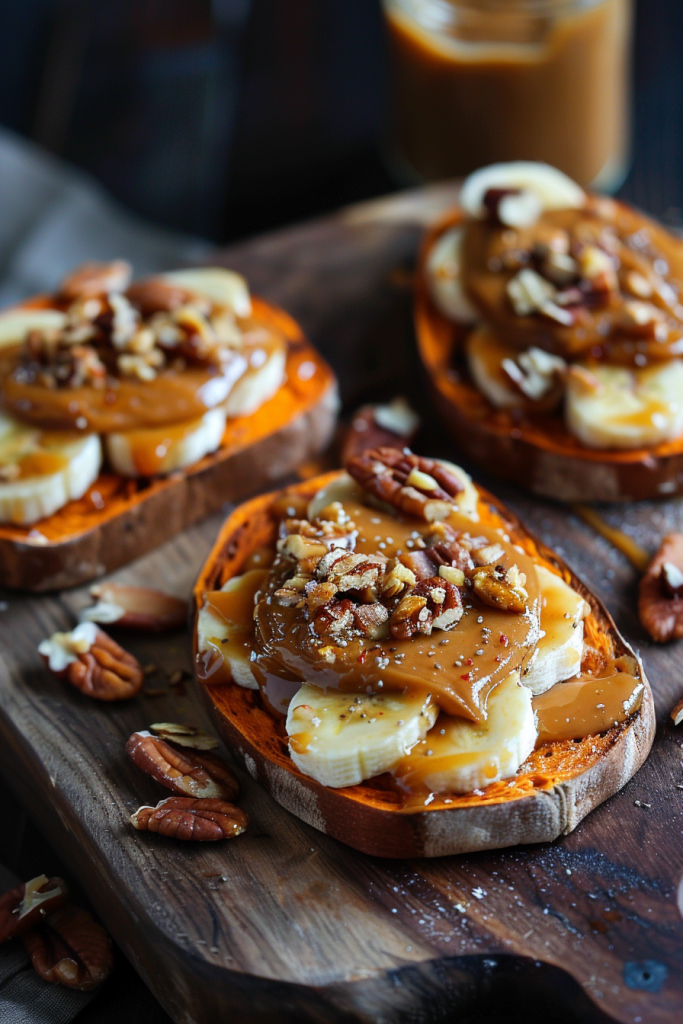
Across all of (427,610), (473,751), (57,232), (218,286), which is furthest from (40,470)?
(57,232)

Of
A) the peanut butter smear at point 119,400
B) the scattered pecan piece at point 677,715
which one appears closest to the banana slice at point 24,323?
the peanut butter smear at point 119,400

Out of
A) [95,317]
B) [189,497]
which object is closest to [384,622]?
[189,497]

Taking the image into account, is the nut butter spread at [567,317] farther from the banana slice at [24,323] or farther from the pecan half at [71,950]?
the pecan half at [71,950]

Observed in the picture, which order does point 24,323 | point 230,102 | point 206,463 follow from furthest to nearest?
point 230,102 → point 24,323 → point 206,463

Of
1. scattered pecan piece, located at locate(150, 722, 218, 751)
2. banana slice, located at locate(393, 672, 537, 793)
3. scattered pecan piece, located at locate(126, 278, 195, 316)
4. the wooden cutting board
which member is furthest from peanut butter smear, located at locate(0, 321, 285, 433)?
banana slice, located at locate(393, 672, 537, 793)

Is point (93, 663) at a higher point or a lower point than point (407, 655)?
lower

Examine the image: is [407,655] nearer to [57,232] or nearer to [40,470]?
[40,470]

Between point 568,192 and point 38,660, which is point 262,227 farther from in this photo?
point 38,660
